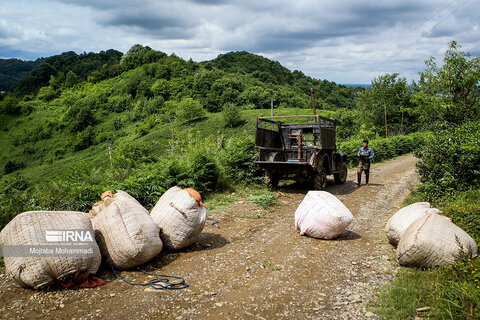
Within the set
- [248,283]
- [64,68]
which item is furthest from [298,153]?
[64,68]

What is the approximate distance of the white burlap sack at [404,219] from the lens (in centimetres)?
552

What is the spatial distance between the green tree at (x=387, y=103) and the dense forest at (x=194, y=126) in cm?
18

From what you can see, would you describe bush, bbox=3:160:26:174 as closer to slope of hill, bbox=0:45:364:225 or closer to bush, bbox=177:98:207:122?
slope of hill, bbox=0:45:364:225

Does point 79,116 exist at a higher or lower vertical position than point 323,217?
higher

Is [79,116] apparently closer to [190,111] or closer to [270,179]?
[190,111]

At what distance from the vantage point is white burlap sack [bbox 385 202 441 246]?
18.1ft

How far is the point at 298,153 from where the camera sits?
1090 cm

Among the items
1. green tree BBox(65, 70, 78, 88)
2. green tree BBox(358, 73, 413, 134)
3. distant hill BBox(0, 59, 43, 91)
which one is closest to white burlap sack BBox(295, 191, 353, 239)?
green tree BBox(358, 73, 413, 134)

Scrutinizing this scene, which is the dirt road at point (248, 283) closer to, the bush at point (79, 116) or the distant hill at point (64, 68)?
the bush at point (79, 116)

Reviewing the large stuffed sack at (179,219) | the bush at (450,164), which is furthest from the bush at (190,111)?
the large stuffed sack at (179,219)

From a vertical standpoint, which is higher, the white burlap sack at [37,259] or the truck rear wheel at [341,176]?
the white burlap sack at [37,259]

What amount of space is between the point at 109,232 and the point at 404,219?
15.9 ft

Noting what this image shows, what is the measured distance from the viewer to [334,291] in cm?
427

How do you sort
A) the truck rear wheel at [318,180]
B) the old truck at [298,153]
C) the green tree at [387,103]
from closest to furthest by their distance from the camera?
the old truck at [298,153] → the truck rear wheel at [318,180] → the green tree at [387,103]
